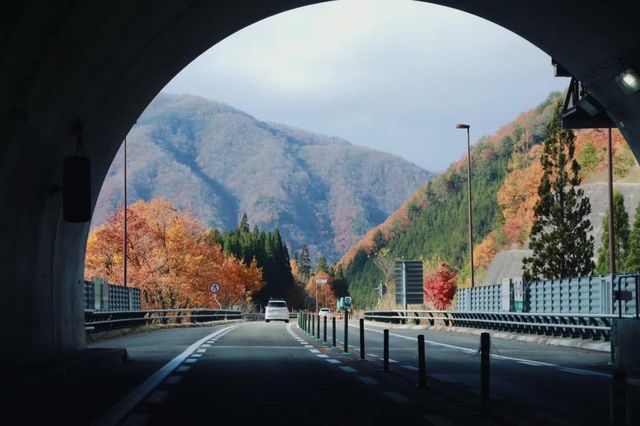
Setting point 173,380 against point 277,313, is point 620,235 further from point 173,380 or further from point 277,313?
point 173,380

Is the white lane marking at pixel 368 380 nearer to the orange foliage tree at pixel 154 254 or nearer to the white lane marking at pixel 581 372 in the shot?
the white lane marking at pixel 581 372

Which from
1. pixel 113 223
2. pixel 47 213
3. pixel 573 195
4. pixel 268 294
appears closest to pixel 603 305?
pixel 47 213

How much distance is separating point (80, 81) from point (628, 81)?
27.4ft

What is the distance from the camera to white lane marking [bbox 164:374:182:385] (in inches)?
527

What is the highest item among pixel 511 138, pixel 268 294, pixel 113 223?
pixel 511 138

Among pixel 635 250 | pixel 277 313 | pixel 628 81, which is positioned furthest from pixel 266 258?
pixel 628 81

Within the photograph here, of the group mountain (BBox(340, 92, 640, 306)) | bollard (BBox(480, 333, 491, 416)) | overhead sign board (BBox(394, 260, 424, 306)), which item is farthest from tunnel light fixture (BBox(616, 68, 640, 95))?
mountain (BBox(340, 92, 640, 306))

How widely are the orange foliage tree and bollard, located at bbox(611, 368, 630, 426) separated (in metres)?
80.4

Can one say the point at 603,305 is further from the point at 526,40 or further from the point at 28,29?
the point at 28,29

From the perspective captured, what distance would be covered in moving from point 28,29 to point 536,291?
27624mm

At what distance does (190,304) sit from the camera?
109375 millimetres

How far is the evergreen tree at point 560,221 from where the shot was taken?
68.1 metres

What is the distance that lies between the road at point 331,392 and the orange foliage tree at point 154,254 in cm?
6867

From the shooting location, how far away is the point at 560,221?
2721 inches
